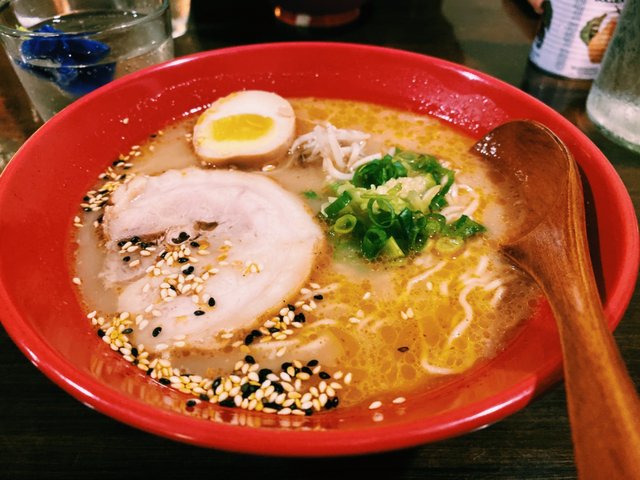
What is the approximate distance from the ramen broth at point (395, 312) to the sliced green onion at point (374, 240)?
0.05 m

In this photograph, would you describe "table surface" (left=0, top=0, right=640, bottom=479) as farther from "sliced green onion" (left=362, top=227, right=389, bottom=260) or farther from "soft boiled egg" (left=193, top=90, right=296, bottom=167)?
"soft boiled egg" (left=193, top=90, right=296, bottom=167)

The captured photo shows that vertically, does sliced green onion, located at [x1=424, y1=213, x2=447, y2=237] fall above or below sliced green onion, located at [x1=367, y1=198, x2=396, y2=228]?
below

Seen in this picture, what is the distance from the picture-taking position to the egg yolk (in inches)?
76.5

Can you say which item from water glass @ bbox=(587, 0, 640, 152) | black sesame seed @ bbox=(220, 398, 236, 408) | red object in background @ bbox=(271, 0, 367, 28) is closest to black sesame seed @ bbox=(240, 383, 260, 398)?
black sesame seed @ bbox=(220, 398, 236, 408)

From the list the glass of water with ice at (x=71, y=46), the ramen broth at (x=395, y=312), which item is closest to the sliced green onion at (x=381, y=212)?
the ramen broth at (x=395, y=312)

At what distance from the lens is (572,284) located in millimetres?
1161

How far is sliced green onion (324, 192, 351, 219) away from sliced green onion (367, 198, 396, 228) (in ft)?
0.28

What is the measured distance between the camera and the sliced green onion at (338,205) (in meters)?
1.64

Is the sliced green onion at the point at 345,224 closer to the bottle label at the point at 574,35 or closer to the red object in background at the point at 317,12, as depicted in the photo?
the bottle label at the point at 574,35

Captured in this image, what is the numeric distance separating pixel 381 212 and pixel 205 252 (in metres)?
0.58

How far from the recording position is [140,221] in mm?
1663

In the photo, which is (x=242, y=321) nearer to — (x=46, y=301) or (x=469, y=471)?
(x=46, y=301)

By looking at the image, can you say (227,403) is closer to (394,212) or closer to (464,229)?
(394,212)

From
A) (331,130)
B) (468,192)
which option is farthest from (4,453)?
(468,192)
